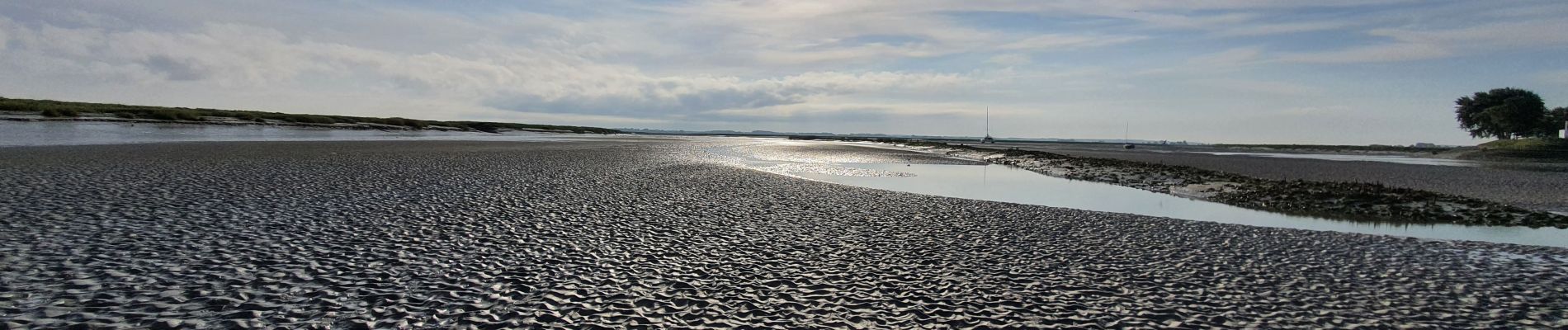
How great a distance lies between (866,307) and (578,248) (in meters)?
5.38

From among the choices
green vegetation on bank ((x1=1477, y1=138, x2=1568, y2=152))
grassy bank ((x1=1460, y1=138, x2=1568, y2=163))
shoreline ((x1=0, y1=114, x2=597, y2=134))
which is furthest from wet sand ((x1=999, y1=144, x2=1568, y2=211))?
shoreline ((x1=0, y1=114, x2=597, y2=134))

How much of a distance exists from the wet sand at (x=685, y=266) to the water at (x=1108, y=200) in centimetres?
319

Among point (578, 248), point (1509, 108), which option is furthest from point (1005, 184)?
point (1509, 108)

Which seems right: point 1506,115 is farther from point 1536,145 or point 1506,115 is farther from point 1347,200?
point 1347,200

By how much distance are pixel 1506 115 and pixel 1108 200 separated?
106 meters

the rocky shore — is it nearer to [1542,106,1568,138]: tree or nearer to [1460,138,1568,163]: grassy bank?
[1460,138,1568,163]: grassy bank

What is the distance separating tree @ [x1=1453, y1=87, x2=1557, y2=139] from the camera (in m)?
90.8

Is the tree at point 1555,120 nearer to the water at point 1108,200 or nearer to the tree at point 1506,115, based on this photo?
the tree at point 1506,115

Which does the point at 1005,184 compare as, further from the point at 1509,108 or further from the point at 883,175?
the point at 1509,108

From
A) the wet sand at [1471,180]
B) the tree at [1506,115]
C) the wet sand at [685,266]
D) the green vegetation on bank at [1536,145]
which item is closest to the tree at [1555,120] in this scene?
the tree at [1506,115]

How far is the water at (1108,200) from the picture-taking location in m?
16.6

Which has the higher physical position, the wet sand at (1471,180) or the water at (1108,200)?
the wet sand at (1471,180)

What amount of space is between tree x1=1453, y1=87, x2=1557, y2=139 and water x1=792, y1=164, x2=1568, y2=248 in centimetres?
9357

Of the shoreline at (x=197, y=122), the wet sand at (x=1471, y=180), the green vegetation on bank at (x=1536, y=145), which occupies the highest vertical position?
the green vegetation on bank at (x=1536, y=145)
